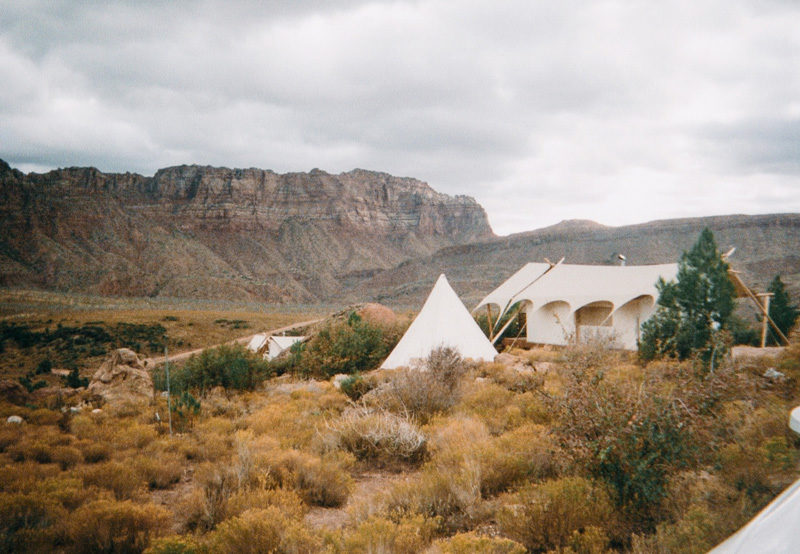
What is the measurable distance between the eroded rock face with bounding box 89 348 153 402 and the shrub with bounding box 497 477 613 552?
925cm

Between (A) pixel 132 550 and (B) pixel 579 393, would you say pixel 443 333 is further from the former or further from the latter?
(A) pixel 132 550

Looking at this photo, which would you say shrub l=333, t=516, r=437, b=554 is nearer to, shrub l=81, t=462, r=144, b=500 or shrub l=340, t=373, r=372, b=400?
shrub l=81, t=462, r=144, b=500

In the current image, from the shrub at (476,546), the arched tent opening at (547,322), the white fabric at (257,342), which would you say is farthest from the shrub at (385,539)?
the white fabric at (257,342)

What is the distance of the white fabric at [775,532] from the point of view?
1.26 metres

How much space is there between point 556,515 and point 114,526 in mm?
3687

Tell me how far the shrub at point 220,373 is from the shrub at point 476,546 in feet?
33.4

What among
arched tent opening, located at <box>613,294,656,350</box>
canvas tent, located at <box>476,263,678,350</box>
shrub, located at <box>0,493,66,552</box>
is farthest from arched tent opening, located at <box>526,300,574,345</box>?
shrub, located at <box>0,493,66,552</box>

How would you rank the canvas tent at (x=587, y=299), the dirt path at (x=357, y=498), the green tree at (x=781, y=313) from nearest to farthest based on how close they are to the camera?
the dirt path at (x=357, y=498), the canvas tent at (x=587, y=299), the green tree at (x=781, y=313)

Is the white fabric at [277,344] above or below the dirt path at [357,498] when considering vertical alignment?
below

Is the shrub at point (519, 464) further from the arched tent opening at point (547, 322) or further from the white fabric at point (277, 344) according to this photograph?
the white fabric at point (277, 344)

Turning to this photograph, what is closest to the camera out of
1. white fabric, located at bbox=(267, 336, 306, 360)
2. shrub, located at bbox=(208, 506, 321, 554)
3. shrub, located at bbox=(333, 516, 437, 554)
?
shrub, located at bbox=(333, 516, 437, 554)

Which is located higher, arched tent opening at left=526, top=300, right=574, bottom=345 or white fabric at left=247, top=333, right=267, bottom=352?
arched tent opening at left=526, top=300, right=574, bottom=345

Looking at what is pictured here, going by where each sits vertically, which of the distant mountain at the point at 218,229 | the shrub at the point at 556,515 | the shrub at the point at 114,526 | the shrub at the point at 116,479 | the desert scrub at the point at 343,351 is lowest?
the desert scrub at the point at 343,351

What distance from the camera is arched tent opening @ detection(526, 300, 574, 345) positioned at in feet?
65.1
